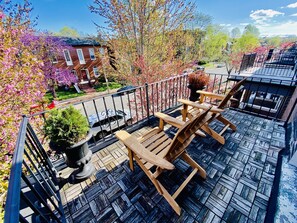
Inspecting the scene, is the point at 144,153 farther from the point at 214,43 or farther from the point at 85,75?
the point at 214,43

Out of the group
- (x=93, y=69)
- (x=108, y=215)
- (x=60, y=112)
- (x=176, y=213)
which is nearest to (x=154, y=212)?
(x=176, y=213)

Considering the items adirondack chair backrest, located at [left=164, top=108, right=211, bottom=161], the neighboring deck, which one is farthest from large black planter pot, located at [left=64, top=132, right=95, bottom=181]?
adirondack chair backrest, located at [left=164, top=108, right=211, bottom=161]

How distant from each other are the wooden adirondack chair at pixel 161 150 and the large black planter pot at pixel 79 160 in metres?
0.54

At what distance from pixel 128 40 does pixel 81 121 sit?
508 cm

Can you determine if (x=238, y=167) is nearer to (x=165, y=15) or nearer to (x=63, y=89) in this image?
(x=165, y=15)

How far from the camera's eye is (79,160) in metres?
1.81

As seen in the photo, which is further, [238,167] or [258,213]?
[238,167]

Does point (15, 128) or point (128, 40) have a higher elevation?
point (128, 40)

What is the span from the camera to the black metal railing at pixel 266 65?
657cm

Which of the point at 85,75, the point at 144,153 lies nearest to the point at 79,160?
the point at 144,153

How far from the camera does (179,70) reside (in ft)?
21.7

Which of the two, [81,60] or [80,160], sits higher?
[81,60]

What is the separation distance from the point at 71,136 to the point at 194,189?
66.1 inches

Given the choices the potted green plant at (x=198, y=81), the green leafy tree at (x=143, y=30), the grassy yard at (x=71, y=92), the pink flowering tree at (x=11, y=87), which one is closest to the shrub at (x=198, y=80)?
the potted green plant at (x=198, y=81)
